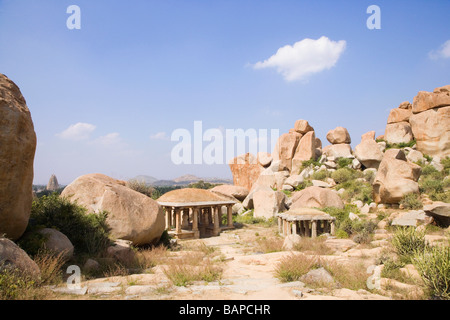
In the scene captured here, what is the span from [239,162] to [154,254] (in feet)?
91.1

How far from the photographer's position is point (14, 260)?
5.46 metres

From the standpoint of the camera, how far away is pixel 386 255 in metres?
8.18

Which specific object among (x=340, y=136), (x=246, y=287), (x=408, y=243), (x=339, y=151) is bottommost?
(x=246, y=287)

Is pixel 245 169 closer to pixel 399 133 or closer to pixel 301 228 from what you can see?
pixel 399 133

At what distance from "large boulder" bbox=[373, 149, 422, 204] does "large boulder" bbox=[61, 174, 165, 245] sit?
12795 millimetres

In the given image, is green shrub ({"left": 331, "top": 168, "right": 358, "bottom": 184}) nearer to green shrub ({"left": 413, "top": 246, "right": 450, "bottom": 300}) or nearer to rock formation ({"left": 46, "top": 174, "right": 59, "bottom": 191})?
green shrub ({"left": 413, "top": 246, "right": 450, "bottom": 300})

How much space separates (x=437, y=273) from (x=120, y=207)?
8.92 metres

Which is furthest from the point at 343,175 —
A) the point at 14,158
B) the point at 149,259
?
the point at 14,158

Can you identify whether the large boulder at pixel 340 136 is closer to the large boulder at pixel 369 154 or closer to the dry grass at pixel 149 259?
the large boulder at pixel 369 154

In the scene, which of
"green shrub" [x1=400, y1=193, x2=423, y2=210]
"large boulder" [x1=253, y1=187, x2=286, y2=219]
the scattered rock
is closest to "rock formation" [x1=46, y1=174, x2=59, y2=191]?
"large boulder" [x1=253, y1=187, x2=286, y2=219]

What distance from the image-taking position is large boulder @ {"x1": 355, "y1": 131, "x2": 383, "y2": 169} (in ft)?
91.7

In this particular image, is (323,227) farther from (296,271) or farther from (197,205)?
(296,271)

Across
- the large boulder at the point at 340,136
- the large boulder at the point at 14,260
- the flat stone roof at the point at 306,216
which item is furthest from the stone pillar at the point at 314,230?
the large boulder at the point at 340,136
